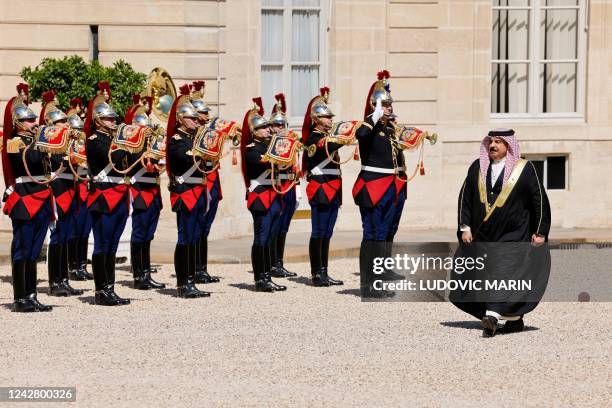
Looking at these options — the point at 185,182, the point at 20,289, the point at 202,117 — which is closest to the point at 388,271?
the point at 185,182

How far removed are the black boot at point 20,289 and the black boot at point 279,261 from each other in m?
3.39

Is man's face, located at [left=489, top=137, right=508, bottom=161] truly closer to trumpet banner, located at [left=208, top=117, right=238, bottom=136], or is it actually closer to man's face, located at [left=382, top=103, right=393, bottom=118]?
man's face, located at [left=382, top=103, right=393, bottom=118]

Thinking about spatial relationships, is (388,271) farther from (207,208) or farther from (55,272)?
(55,272)

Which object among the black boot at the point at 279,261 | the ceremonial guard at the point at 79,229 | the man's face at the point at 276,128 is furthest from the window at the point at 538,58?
the ceremonial guard at the point at 79,229

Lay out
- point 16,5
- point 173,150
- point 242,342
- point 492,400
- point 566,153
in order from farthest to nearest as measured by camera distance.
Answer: point 566,153
point 16,5
point 173,150
point 242,342
point 492,400

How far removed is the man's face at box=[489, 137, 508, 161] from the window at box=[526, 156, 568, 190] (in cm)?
948

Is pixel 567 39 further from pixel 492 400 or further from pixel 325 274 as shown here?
pixel 492 400

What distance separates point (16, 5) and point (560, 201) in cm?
743

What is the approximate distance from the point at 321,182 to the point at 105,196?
2476mm

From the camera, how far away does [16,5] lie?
19.7 metres

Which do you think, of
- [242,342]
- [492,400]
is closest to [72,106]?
[242,342]

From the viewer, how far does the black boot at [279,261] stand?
1633cm

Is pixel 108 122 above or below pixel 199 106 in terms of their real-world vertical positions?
below

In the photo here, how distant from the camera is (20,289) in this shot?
44.0 feet
